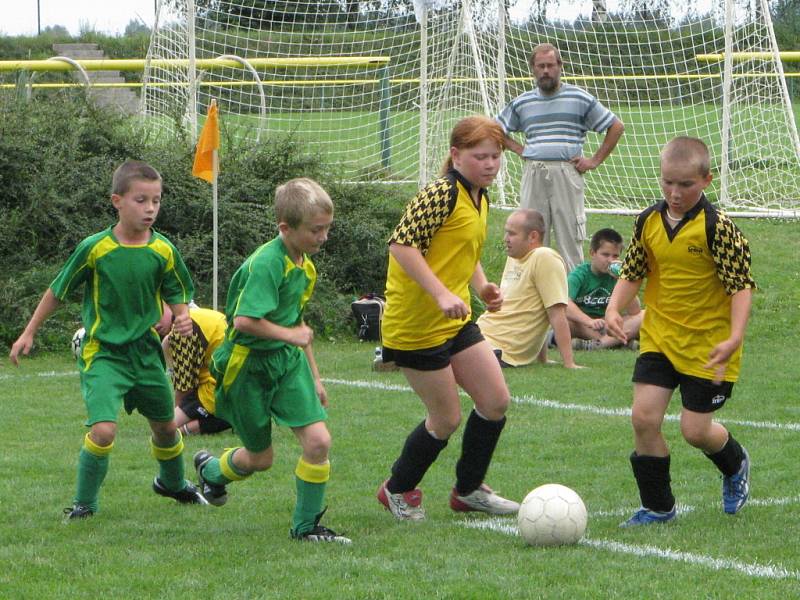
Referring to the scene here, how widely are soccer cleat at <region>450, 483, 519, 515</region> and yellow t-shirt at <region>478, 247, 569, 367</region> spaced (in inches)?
171

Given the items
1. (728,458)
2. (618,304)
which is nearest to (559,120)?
(618,304)

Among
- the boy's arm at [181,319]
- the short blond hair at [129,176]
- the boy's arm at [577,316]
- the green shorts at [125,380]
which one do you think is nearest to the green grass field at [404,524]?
the green shorts at [125,380]

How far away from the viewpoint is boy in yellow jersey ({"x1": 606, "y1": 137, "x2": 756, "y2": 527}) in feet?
17.0

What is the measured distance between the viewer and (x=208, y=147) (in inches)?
416

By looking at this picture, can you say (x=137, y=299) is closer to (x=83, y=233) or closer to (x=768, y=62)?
(x=83, y=233)

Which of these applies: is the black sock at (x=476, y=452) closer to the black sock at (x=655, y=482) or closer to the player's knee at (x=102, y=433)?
the black sock at (x=655, y=482)

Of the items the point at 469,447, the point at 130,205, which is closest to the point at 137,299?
the point at 130,205

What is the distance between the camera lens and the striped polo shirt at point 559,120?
1097cm

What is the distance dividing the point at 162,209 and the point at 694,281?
8824 mm

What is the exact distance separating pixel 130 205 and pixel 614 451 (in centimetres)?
297

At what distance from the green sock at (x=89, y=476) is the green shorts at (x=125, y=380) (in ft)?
0.53

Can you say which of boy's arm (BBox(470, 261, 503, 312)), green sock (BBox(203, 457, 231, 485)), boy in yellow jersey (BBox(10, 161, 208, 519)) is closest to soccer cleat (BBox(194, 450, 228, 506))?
green sock (BBox(203, 457, 231, 485))

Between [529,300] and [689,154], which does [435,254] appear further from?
[529,300]

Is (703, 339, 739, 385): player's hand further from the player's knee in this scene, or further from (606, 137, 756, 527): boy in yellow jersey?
the player's knee
